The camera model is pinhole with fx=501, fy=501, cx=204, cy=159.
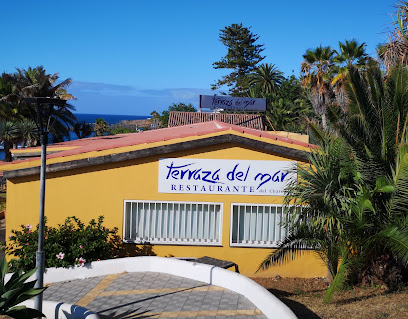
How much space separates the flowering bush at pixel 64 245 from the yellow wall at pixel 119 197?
0.57 metres

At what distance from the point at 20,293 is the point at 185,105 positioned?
50683 mm

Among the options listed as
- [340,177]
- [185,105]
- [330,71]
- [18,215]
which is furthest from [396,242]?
[185,105]

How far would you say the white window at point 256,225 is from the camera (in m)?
12.5

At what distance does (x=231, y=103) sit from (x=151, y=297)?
2509 cm

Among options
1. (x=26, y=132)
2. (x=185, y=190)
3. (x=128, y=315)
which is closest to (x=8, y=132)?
(x=26, y=132)

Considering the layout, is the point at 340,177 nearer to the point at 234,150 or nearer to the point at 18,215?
the point at 234,150

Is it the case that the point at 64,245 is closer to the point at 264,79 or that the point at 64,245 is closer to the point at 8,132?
the point at 8,132

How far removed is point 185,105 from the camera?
2264 inches

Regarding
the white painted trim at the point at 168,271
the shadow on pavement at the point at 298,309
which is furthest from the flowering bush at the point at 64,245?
the shadow on pavement at the point at 298,309

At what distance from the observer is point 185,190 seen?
1241 centimetres

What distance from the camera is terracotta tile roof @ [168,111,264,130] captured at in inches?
1332

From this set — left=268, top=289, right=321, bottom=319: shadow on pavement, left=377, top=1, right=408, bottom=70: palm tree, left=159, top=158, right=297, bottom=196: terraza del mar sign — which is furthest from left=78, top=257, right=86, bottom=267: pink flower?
left=377, top=1, right=408, bottom=70: palm tree

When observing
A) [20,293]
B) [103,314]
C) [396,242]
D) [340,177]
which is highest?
[340,177]

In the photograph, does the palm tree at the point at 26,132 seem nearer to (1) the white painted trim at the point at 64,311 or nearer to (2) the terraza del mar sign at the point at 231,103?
(2) the terraza del mar sign at the point at 231,103
